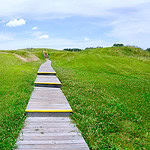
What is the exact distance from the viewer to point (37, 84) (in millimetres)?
13891

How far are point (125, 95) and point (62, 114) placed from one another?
7284 millimetres

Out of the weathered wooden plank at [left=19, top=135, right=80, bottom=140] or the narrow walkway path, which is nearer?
the narrow walkway path

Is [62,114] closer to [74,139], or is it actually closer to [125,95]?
[74,139]

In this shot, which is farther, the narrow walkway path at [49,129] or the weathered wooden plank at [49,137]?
the weathered wooden plank at [49,137]

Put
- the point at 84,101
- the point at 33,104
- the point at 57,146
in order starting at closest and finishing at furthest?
the point at 57,146 → the point at 33,104 → the point at 84,101

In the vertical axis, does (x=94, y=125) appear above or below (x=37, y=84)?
below

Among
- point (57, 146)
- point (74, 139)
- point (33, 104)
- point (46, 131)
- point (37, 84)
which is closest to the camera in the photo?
point (57, 146)

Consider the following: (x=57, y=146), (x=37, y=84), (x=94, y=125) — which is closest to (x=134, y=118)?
(x=94, y=125)

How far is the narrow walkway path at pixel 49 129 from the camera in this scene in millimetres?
5828

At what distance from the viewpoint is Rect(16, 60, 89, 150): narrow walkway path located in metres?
5.83

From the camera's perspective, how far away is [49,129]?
6.90 meters

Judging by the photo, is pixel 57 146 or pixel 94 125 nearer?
pixel 57 146

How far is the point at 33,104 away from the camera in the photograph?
30.0ft

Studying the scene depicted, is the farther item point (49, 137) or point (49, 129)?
point (49, 129)
